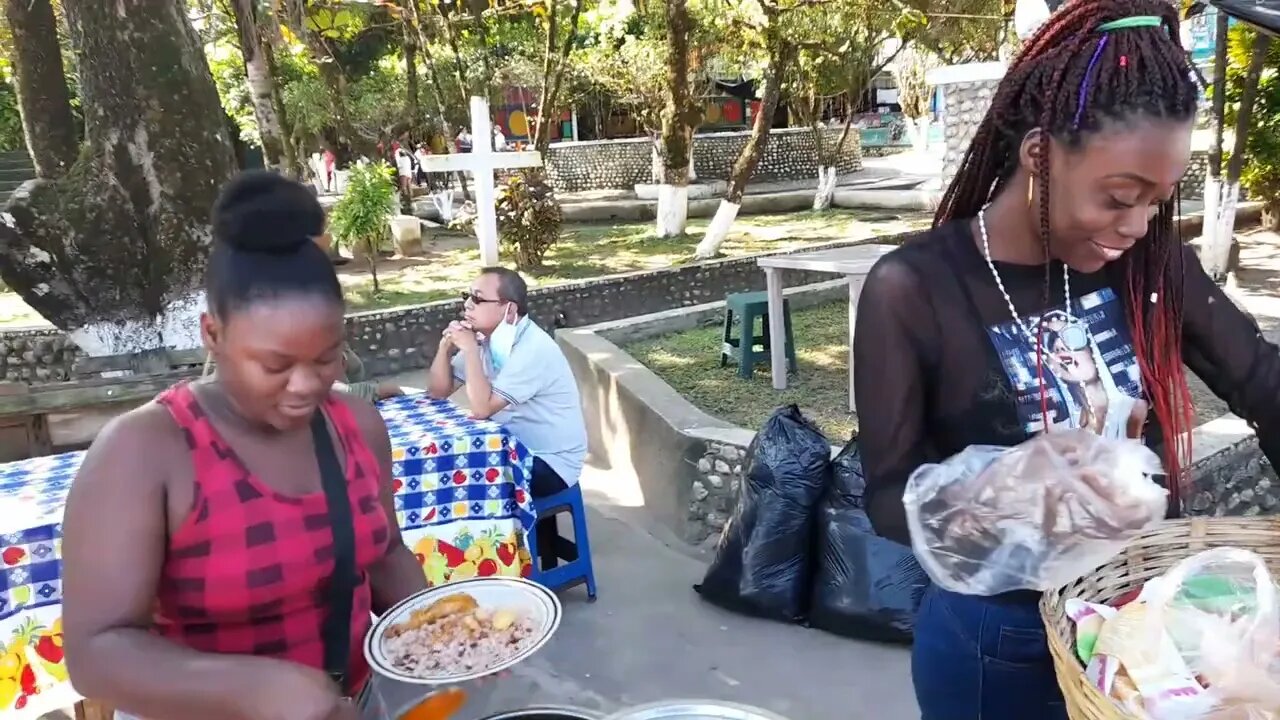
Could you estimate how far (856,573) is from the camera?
327 centimetres

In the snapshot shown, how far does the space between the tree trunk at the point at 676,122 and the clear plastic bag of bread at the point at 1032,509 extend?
10662mm

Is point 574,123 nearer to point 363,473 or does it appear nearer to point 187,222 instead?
point 187,222

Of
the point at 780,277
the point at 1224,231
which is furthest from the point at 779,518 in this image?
the point at 1224,231

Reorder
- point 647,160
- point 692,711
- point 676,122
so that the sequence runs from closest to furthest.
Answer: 1. point 692,711
2. point 676,122
3. point 647,160

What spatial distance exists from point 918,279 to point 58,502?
250 cm

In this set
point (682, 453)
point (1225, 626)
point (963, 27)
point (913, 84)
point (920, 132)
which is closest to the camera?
point (1225, 626)

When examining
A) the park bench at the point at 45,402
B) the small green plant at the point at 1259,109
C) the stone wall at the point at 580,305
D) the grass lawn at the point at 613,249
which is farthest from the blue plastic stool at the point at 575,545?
the small green plant at the point at 1259,109

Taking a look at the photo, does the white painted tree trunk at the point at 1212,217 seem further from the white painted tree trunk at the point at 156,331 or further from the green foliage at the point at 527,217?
the white painted tree trunk at the point at 156,331

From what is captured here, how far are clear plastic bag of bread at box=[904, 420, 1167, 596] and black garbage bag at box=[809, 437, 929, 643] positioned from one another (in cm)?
202

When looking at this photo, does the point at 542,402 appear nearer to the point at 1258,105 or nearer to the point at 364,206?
the point at 364,206

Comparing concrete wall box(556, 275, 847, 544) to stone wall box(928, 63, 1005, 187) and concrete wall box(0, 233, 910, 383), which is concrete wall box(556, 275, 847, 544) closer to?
concrete wall box(0, 233, 910, 383)

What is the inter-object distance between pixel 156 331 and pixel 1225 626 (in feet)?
21.1

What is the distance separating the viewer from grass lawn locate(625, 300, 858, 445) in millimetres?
5277

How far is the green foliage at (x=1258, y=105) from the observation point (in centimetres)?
913
